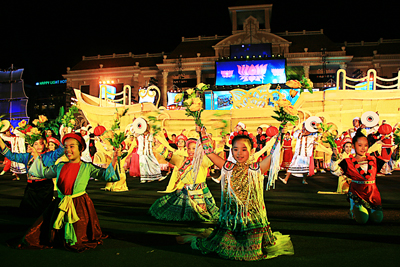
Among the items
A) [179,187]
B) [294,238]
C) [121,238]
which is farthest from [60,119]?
[294,238]

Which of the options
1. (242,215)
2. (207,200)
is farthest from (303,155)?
(242,215)

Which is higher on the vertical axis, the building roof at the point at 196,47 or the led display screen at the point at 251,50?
the building roof at the point at 196,47

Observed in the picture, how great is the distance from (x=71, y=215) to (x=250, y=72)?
23.0 meters

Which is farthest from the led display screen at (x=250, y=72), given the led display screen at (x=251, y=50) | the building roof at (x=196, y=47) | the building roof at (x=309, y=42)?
the building roof at (x=309, y=42)

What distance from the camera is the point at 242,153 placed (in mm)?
3389

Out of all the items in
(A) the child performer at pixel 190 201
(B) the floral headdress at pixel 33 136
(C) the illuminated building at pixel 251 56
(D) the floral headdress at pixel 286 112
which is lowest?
(A) the child performer at pixel 190 201

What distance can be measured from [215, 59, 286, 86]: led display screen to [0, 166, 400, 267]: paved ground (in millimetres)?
19001

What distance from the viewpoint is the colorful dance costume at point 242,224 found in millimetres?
3211

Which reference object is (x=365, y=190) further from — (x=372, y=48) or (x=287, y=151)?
(x=372, y=48)

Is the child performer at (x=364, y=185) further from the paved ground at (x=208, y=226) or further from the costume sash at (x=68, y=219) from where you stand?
the costume sash at (x=68, y=219)

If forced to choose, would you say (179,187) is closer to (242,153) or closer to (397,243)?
(242,153)

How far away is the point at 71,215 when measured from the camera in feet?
11.5

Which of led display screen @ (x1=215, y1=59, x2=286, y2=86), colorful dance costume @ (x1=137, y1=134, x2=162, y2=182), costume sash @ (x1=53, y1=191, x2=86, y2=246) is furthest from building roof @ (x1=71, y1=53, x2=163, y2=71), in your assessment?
costume sash @ (x1=53, y1=191, x2=86, y2=246)

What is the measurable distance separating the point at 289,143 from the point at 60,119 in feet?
26.5
